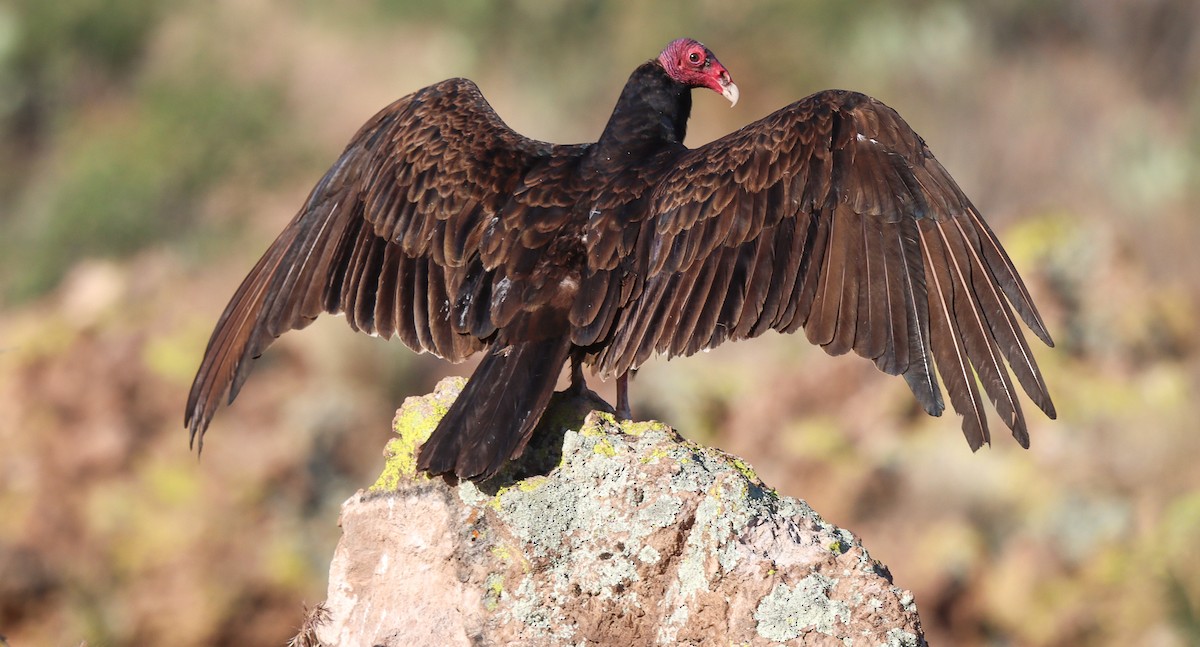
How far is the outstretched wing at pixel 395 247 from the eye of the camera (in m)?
4.08

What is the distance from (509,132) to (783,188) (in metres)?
1.00

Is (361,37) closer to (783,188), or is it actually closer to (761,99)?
(761,99)

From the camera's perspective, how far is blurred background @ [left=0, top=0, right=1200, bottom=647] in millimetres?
7918

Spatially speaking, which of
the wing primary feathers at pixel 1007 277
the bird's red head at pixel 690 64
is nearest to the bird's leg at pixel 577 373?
the wing primary feathers at pixel 1007 277

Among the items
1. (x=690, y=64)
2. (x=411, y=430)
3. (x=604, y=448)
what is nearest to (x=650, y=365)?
(x=690, y=64)

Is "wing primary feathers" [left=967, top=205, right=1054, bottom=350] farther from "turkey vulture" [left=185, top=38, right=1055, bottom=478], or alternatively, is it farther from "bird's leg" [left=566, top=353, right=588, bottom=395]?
"bird's leg" [left=566, top=353, right=588, bottom=395]

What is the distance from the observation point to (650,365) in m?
9.94

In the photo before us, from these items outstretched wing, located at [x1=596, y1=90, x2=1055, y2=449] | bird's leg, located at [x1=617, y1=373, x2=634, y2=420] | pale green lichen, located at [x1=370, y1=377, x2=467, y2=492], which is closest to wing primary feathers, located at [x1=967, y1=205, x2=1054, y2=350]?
outstretched wing, located at [x1=596, y1=90, x2=1055, y2=449]

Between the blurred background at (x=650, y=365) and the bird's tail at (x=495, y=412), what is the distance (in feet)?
1.69

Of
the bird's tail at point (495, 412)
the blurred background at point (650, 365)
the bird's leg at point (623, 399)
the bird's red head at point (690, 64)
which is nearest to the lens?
the bird's tail at point (495, 412)

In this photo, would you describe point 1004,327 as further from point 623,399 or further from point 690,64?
point 690,64

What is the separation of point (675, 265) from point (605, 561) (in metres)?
1.01

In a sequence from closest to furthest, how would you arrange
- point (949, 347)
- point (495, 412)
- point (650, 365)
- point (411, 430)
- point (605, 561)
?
1. point (605, 561)
2. point (495, 412)
3. point (411, 430)
4. point (949, 347)
5. point (650, 365)

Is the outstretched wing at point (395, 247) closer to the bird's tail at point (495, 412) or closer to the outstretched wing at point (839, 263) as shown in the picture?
the bird's tail at point (495, 412)
